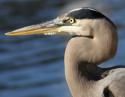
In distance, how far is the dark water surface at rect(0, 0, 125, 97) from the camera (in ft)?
41.4

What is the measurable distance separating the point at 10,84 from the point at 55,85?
32.2 inches

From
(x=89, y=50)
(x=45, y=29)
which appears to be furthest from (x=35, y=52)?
(x=89, y=50)

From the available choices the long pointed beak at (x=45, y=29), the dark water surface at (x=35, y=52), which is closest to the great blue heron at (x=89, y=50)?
the long pointed beak at (x=45, y=29)

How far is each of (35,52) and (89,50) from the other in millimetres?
6363

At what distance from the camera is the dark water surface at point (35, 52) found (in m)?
12.6

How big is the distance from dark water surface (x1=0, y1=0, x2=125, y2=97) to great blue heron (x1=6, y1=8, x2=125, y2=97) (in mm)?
3852

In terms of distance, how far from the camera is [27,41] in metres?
14.9

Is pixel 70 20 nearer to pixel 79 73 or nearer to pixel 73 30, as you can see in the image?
pixel 73 30

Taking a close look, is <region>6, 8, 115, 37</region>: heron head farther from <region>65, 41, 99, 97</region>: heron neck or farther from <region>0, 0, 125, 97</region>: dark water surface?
<region>0, 0, 125, 97</region>: dark water surface

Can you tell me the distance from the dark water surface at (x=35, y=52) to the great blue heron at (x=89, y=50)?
3852 mm

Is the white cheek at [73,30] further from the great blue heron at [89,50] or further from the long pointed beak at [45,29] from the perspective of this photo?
the long pointed beak at [45,29]

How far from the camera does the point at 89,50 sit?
26.1 ft

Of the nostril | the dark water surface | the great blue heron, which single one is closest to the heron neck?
the great blue heron

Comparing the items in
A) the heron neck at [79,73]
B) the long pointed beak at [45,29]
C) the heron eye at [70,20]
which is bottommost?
the heron neck at [79,73]
